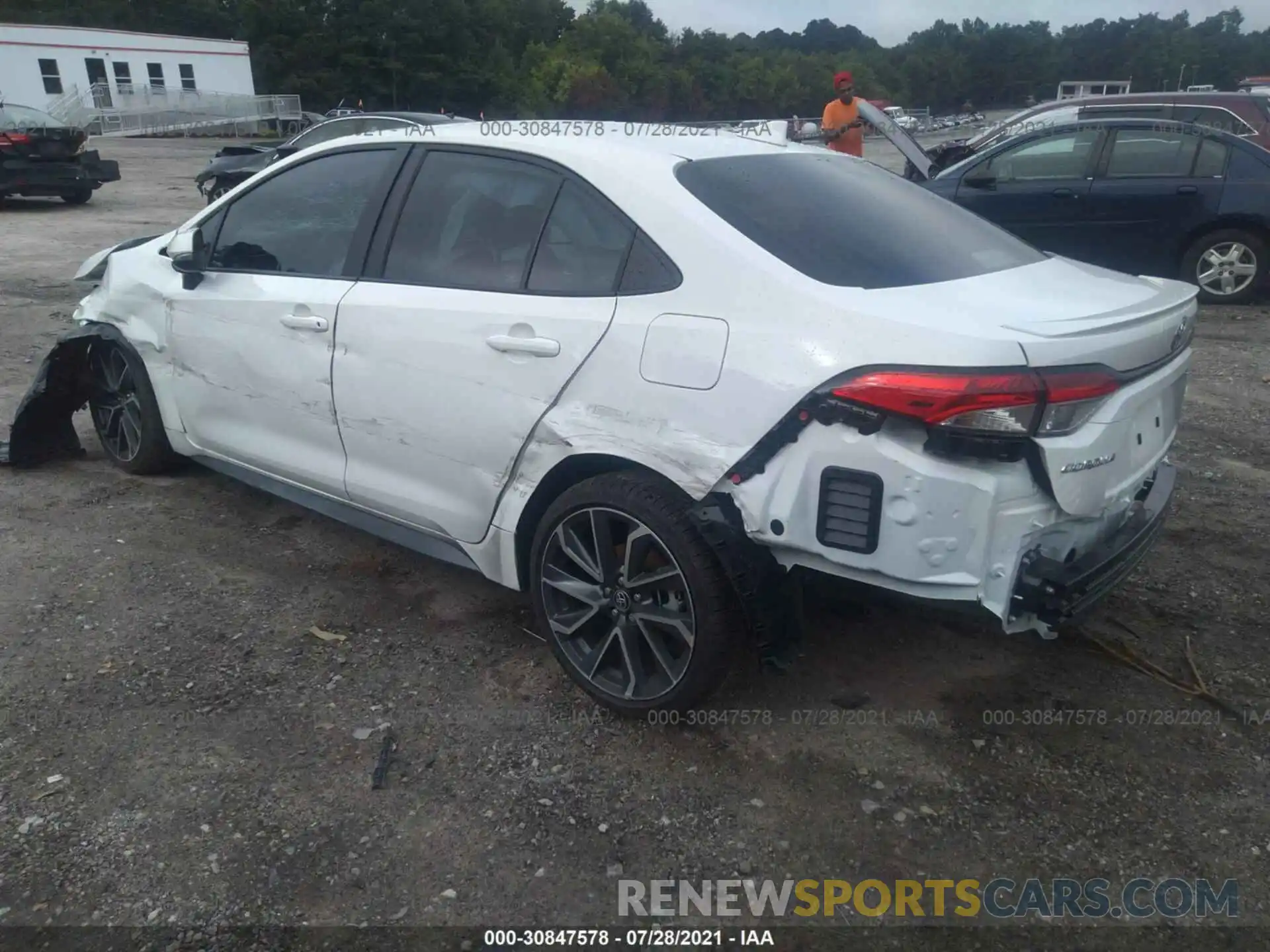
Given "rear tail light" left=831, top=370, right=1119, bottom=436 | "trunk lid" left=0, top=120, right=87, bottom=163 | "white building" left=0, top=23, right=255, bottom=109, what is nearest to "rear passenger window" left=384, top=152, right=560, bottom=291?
"rear tail light" left=831, top=370, right=1119, bottom=436

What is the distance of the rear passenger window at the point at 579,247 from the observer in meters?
3.03

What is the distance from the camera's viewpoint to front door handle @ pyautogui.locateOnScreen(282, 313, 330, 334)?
3.66 meters

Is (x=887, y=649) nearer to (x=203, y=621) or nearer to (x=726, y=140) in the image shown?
(x=726, y=140)

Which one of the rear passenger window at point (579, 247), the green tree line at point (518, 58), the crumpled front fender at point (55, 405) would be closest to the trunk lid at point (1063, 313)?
the rear passenger window at point (579, 247)

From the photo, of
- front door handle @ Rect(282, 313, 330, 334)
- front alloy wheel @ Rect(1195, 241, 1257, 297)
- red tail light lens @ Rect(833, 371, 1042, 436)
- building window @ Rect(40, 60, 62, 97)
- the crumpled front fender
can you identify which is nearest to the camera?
red tail light lens @ Rect(833, 371, 1042, 436)

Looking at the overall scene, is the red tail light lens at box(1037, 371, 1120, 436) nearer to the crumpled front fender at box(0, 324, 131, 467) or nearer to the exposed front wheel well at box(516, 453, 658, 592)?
the exposed front wheel well at box(516, 453, 658, 592)

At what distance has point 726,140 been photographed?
3.55 m

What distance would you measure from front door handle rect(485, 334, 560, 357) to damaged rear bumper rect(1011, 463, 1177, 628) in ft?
4.61

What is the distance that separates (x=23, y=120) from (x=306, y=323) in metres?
14.7

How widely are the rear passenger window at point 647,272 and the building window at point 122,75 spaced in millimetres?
44609

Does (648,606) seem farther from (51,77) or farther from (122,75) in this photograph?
(122,75)

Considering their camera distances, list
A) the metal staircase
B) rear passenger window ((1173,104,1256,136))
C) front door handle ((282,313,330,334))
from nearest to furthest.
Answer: front door handle ((282,313,330,334)) < rear passenger window ((1173,104,1256,136)) < the metal staircase

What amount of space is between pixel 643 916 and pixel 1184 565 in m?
2.78

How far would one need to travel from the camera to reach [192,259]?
4.24 meters
